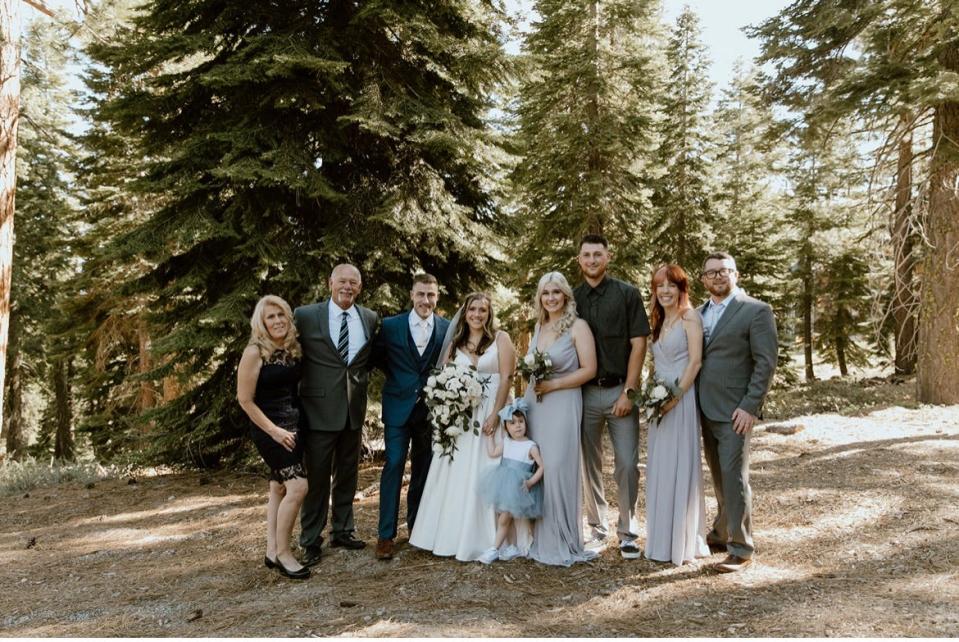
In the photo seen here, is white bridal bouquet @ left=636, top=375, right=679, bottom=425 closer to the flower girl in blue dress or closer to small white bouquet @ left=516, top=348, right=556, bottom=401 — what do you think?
small white bouquet @ left=516, top=348, right=556, bottom=401

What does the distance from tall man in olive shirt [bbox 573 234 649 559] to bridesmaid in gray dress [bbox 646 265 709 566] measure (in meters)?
0.16

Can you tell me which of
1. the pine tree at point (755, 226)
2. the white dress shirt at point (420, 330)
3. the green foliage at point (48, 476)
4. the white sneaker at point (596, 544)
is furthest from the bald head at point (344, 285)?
the pine tree at point (755, 226)

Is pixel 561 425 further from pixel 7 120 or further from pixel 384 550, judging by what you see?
pixel 7 120

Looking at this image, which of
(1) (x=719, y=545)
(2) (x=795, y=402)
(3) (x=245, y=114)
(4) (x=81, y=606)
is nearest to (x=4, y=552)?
(4) (x=81, y=606)

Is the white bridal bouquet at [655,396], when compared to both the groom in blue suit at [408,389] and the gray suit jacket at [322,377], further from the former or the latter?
the gray suit jacket at [322,377]

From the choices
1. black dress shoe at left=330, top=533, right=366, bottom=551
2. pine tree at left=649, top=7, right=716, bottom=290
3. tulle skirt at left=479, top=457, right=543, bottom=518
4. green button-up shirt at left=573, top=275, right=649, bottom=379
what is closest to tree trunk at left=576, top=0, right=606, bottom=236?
pine tree at left=649, top=7, right=716, bottom=290

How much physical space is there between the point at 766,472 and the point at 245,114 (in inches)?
316

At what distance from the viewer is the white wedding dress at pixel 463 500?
5.19 metres

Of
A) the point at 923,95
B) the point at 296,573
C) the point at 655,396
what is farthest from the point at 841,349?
the point at 296,573

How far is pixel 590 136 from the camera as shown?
14.6 m

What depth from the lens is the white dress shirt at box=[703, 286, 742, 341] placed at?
4996mm

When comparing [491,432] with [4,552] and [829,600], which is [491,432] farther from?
[4,552]

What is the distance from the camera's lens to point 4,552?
6289 millimetres

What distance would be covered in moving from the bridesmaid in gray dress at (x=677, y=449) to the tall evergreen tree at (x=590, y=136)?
9744 millimetres
